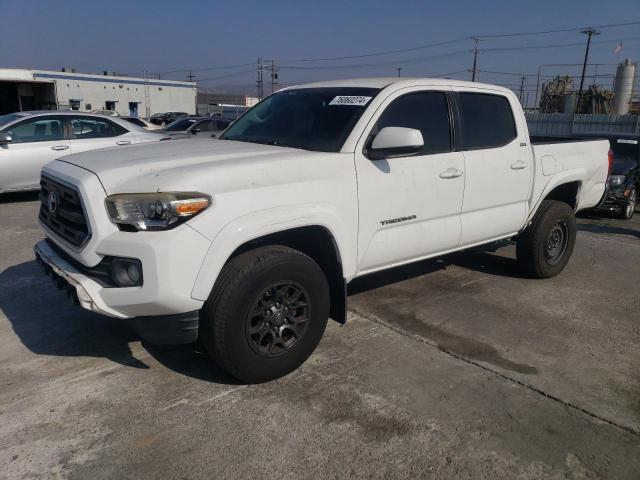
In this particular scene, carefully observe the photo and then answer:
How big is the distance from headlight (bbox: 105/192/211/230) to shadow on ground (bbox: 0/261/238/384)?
2.41 ft

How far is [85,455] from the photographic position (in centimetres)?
267

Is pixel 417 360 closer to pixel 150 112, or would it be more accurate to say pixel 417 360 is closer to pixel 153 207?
pixel 153 207

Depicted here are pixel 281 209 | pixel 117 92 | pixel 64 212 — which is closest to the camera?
pixel 281 209

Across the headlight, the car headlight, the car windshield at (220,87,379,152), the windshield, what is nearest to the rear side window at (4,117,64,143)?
the windshield

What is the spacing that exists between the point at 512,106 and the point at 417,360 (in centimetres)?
270

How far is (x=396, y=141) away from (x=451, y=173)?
90 cm

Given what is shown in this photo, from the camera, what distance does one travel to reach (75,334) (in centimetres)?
400

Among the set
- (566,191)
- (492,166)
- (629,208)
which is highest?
(492,166)

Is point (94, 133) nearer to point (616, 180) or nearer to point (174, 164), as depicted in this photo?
point (174, 164)

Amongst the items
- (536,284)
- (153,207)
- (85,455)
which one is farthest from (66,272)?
(536,284)

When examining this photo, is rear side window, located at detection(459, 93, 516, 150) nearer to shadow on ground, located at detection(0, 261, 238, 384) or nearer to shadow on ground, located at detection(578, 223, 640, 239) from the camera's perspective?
shadow on ground, located at detection(0, 261, 238, 384)

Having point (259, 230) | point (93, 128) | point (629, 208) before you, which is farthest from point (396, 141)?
point (629, 208)

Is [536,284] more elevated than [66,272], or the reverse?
[66,272]

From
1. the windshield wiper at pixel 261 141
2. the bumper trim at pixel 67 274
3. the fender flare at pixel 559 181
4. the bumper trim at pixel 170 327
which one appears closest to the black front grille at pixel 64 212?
the bumper trim at pixel 67 274
